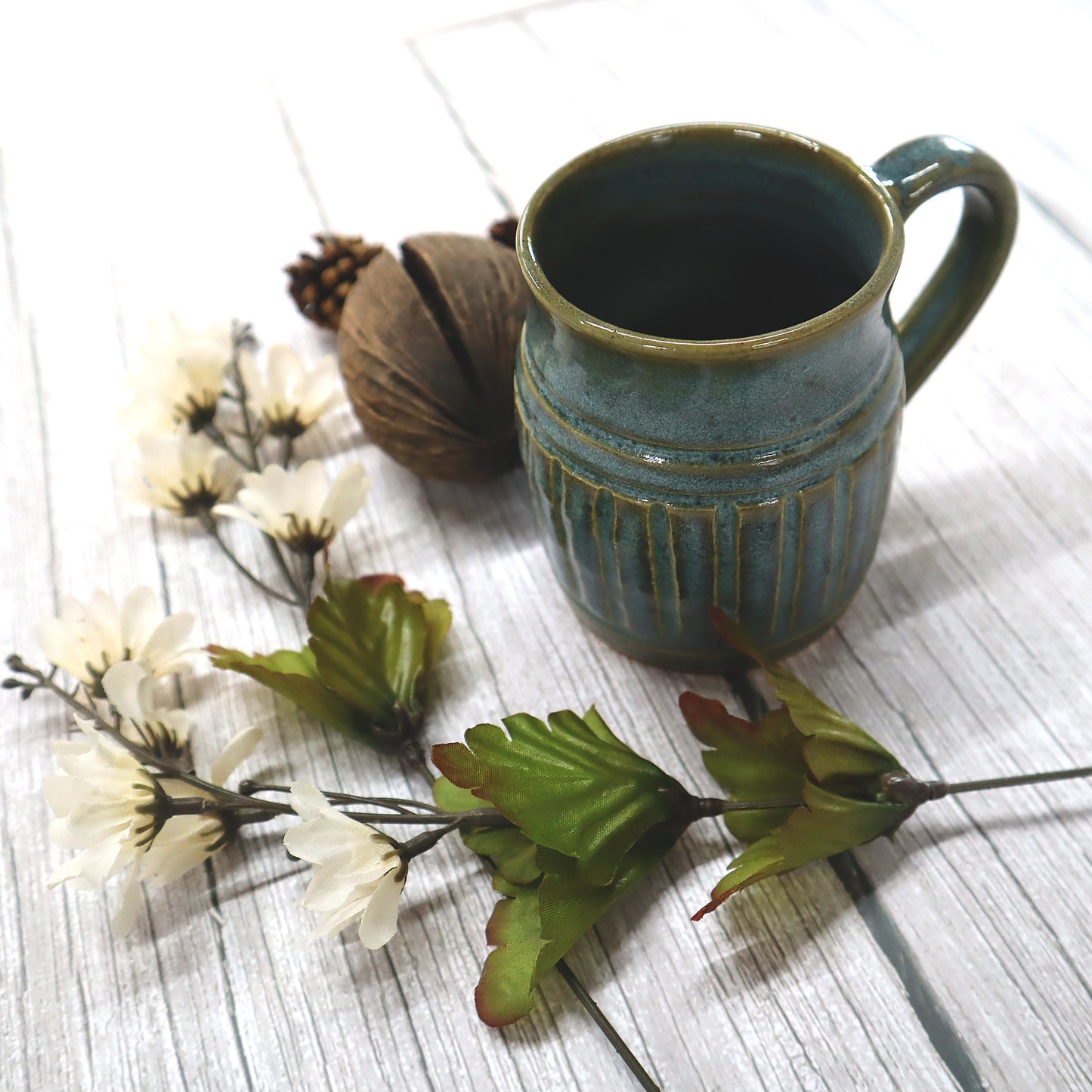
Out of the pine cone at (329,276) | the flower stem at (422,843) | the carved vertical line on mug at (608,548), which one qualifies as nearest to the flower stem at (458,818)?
the flower stem at (422,843)

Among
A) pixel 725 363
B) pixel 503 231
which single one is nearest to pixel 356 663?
pixel 725 363

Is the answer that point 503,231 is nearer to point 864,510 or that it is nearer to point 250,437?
point 250,437

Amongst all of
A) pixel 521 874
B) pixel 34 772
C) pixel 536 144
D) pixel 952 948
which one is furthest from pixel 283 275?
pixel 952 948

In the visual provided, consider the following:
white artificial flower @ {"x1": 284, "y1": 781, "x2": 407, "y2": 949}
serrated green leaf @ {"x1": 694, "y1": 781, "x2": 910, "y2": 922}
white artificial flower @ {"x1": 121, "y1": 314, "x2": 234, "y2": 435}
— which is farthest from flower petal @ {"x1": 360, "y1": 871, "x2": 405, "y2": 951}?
white artificial flower @ {"x1": 121, "y1": 314, "x2": 234, "y2": 435}

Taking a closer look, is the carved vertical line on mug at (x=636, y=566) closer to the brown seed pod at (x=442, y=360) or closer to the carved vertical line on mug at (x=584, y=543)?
the carved vertical line on mug at (x=584, y=543)

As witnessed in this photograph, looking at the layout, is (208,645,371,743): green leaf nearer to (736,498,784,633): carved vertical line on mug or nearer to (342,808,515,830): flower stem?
(342,808,515,830): flower stem

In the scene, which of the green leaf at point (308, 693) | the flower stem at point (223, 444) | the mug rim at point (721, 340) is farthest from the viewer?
the flower stem at point (223, 444)
